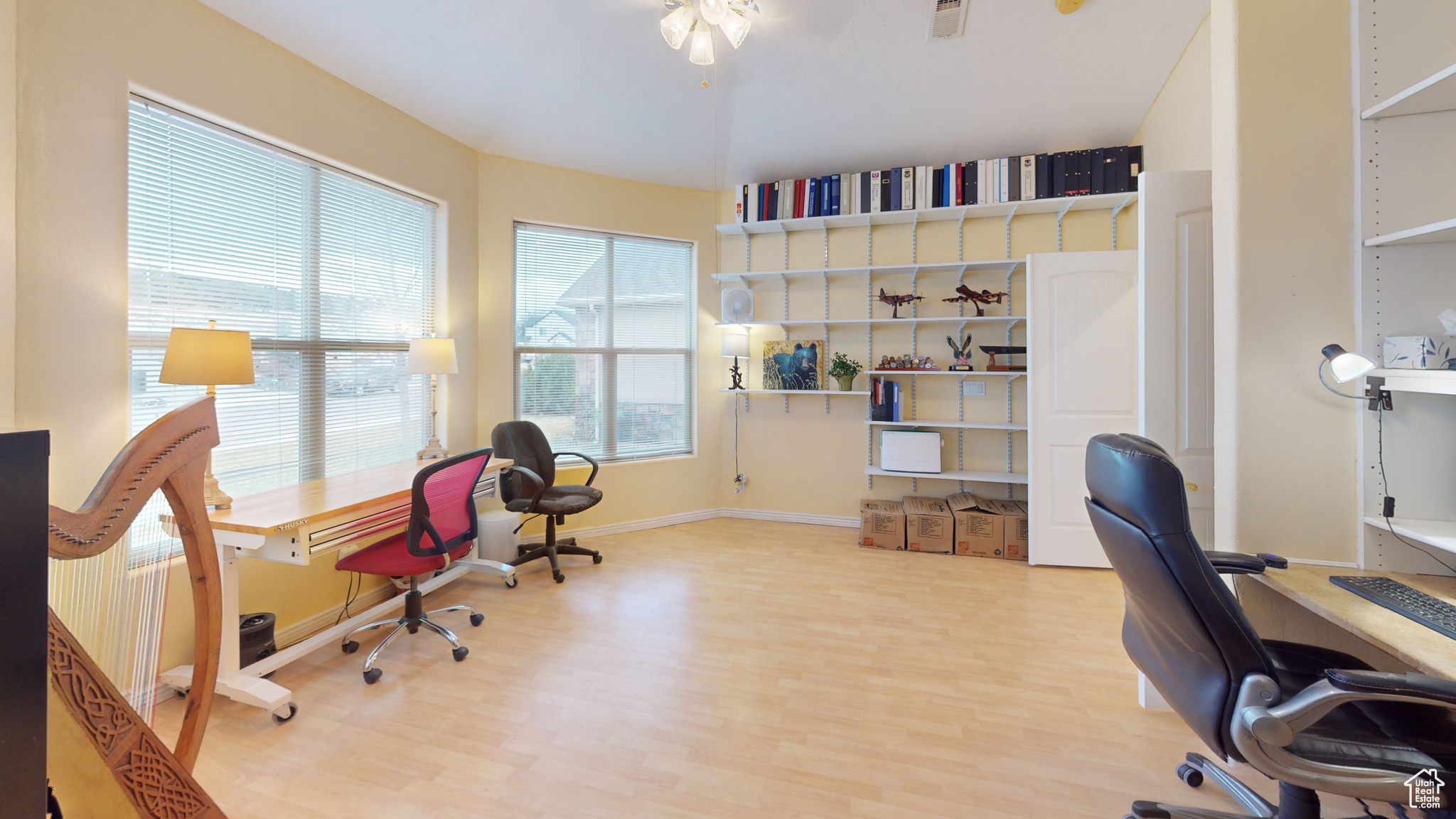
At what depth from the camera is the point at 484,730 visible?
6.36ft

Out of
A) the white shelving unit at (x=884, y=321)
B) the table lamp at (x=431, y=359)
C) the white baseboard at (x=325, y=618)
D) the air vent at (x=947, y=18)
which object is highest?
the air vent at (x=947, y=18)

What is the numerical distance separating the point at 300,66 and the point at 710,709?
354 centimetres

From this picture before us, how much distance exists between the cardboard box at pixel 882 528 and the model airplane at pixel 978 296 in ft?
5.21

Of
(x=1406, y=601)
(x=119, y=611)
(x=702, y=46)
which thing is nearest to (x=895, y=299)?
(x=702, y=46)

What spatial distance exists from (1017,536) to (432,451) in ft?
12.4

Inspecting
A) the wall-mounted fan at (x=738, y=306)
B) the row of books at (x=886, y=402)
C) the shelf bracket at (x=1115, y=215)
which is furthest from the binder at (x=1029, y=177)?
the wall-mounted fan at (x=738, y=306)

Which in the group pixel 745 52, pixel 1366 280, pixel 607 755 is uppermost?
pixel 745 52

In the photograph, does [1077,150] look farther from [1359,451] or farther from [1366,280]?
[1359,451]

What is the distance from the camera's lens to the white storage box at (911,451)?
3.99 meters

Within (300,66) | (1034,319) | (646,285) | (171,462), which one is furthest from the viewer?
(646,285)

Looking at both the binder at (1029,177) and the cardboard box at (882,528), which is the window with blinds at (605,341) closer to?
the cardboard box at (882,528)

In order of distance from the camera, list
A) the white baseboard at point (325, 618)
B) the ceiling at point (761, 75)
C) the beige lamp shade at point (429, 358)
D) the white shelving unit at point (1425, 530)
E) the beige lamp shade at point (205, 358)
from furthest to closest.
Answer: the beige lamp shade at point (429, 358), the ceiling at point (761, 75), the white baseboard at point (325, 618), the beige lamp shade at point (205, 358), the white shelving unit at point (1425, 530)

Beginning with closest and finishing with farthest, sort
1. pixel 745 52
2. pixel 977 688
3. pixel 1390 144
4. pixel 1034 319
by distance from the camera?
pixel 1390 144 < pixel 977 688 < pixel 745 52 < pixel 1034 319

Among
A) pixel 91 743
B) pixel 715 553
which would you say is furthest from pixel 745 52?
pixel 91 743
